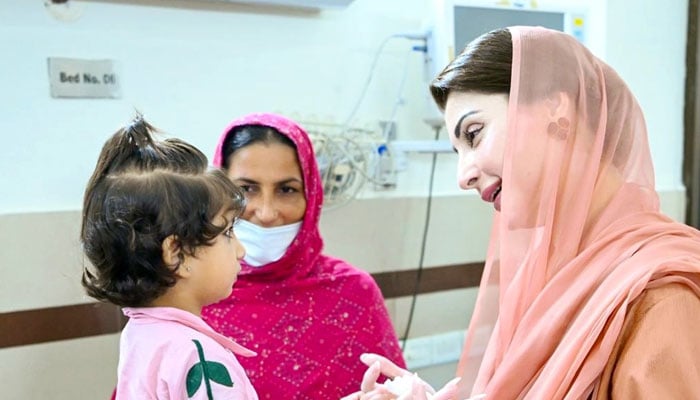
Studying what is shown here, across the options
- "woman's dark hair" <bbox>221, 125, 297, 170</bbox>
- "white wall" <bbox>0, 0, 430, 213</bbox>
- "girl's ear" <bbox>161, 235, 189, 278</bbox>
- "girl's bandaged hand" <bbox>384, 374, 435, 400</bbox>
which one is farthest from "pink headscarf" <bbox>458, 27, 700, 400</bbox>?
"white wall" <bbox>0, 0, 430, 213</bbox>

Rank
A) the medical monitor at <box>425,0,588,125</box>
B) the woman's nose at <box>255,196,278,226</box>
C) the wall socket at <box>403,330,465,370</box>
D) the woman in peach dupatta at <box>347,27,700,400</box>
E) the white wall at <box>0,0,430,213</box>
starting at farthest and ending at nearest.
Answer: the wall socket at <box>403,330,465,370</box>, the medical monitor at <box>425,0,588,125</box>, the white wall at <box>0,0,430,213</box>, the woman's nose at <box>255,196,278,226</box>, the woman in peach dupatta at <box>347,27,700,400</box>

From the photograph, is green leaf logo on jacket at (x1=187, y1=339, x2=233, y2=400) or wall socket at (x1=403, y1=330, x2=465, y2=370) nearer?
green leaf logo on jacket at (x1=187, y1=339, x2=233, y2=400)

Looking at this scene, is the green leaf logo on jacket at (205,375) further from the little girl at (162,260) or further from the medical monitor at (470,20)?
the medical monitor at (470,20)

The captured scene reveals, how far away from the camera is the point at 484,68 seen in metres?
1.03

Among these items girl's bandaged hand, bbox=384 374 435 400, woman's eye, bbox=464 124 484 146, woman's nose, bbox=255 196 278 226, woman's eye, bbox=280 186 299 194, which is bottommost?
girl's bandaged hand, bbox=384 374 435 400

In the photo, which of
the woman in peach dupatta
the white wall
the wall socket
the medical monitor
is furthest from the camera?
the wall socket

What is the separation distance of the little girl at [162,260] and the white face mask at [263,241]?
40 cm

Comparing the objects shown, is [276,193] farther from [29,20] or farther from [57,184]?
[29,20]

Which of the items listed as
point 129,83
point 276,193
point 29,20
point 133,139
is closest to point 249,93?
point 129,83

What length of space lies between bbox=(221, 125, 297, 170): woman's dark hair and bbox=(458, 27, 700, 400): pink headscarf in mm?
656

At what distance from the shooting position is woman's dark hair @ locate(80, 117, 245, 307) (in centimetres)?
95

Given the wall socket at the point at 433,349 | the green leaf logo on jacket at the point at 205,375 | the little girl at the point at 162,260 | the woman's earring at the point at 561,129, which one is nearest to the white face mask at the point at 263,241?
the little girl at the point at 162,260

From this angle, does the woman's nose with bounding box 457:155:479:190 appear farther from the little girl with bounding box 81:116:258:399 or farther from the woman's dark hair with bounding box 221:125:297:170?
the woman's dark hair with bounding box 221:125:297:170

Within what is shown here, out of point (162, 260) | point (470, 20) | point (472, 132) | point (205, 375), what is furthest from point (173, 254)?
point (470, 20)
